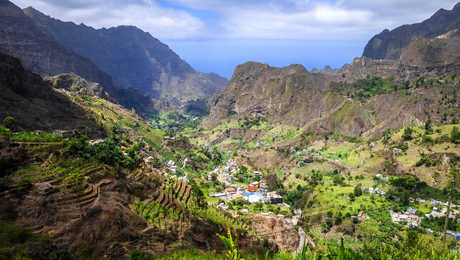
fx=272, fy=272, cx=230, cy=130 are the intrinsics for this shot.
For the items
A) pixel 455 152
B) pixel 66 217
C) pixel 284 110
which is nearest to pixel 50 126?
pixel 66 217

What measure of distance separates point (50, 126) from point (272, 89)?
155445 mm

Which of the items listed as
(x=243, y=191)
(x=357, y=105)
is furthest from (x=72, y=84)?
(x=357, y=105)

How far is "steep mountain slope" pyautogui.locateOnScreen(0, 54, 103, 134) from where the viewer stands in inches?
2420

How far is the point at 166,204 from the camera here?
121ft

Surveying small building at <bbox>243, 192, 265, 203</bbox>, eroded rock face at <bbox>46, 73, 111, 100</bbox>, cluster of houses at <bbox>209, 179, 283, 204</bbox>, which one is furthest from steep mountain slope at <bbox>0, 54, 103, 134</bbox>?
eroded rock face at <bbox>46, 73, 111, 100</bbox>

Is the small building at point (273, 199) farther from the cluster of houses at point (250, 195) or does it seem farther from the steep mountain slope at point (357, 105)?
the steep mountain slope at point (357, 105)

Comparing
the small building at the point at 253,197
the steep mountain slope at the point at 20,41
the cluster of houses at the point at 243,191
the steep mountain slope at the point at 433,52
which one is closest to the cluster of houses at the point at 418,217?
the cluster of houses at the point at 243,191

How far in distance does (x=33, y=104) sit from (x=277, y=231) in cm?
6726

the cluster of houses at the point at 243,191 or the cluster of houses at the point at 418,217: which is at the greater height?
the cluster of houses at the point at 418,217

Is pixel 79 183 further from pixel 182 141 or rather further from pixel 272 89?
pixel 272 89

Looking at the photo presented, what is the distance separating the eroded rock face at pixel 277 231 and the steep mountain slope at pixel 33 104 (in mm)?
52358

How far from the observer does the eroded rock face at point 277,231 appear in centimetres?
5231

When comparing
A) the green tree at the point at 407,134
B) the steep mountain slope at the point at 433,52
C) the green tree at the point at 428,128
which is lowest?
the green tree at the point at 407,134

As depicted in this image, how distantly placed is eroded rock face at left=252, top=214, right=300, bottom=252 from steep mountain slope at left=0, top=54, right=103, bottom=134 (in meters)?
52.4
